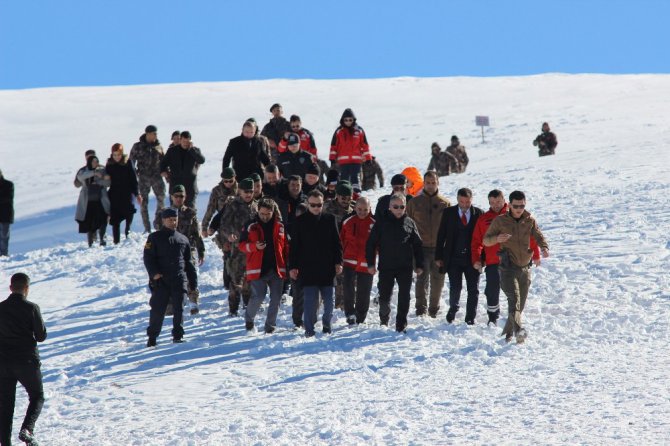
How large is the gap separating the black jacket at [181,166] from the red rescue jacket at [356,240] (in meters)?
5.57

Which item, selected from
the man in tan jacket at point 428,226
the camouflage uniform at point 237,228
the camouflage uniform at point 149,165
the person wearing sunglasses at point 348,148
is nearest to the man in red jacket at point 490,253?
the man in tan jacket at point 428,226

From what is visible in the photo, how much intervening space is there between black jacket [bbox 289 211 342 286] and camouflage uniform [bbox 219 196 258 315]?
3.21 feet

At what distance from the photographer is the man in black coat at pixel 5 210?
18.1 meters

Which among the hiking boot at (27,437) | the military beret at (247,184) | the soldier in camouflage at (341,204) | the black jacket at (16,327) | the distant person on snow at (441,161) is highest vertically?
the distant person on snow at (441,161)

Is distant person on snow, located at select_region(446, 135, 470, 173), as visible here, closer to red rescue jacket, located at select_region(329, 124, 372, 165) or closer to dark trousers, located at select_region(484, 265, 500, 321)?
red rescue jacket, located at select_region(329, 124, 372, 165)

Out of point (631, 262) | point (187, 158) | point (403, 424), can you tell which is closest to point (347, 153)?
point (187, 158)

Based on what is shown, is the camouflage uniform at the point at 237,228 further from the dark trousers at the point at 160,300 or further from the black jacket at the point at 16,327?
the black jacket at the point at 16,327

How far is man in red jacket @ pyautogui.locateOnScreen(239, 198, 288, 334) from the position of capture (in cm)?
1102

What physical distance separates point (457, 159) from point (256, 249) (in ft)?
50.1

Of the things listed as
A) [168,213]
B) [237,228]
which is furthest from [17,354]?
[237,228]

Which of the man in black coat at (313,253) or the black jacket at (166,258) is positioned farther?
the man in black coat at (313,253)

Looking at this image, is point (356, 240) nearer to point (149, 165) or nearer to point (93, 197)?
point (149, 165)

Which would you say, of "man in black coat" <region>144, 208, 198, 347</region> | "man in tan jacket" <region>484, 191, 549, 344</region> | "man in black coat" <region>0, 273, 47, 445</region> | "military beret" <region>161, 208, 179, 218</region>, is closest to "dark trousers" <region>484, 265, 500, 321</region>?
"man in tan jacket" <region>484, 191, 549, 344</region>

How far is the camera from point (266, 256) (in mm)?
11055
